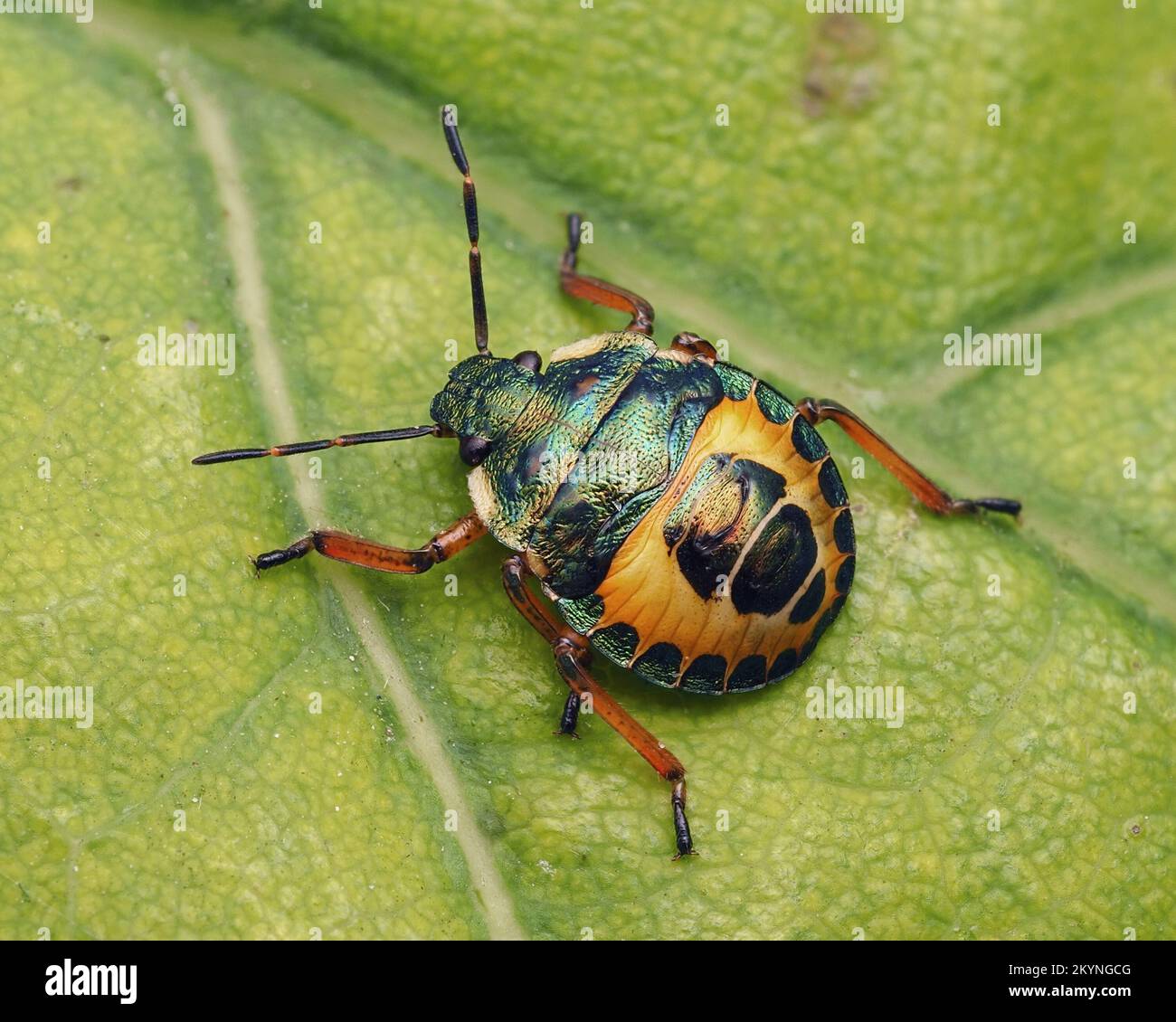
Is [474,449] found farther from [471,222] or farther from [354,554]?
[471,222]

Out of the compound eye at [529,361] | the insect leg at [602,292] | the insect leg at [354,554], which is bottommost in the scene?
the insect leg at [354,554]

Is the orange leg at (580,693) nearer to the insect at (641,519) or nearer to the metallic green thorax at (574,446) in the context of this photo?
the insect at (641,519)

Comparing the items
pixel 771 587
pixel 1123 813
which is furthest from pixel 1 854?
pixel 1123 813

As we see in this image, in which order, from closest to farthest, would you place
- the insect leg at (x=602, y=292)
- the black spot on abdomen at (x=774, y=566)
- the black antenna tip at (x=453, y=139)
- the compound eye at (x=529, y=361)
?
the black spot on abdomen at (x=774, y=566) → the black antenna tip at (x=453, y=139) → the compound eye at (x=529, y=361) → the insect leg at (x=602, y=292)

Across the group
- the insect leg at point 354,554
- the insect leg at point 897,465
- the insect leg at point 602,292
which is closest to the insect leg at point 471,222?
the insect leg at point 602,292

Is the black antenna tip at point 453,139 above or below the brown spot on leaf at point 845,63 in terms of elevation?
below

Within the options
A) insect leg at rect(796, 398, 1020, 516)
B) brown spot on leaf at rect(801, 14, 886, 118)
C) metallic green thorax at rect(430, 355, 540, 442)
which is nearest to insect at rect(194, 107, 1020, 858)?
metallic green thorax at rect(430, 355, 540, 442)

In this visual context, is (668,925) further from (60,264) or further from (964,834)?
(60,264)
